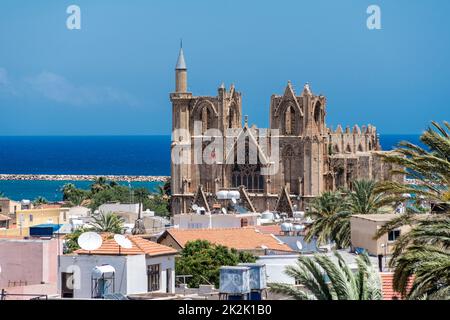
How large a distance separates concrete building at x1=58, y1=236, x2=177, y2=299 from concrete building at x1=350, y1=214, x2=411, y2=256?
692 centimetres

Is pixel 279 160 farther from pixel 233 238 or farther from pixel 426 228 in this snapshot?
pixel 426 228

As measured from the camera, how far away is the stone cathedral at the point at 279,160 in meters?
90.8

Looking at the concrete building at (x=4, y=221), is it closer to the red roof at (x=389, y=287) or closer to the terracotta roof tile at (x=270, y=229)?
the terracotta roof tile at (x=270, y=229)

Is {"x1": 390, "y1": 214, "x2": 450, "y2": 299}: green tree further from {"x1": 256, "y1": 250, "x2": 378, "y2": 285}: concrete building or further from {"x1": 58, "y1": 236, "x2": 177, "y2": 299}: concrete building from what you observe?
{"x1": 256, "y1": 250, "x2": 378, "y2": 285}: concrete building

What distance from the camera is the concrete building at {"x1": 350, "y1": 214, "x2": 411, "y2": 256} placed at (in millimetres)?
36375

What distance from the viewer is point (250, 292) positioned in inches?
896

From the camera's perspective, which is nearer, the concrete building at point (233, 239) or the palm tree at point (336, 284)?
the palm tree at point (336, 284)

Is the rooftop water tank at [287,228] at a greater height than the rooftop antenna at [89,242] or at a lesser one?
greater

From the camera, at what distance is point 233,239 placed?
172 ft

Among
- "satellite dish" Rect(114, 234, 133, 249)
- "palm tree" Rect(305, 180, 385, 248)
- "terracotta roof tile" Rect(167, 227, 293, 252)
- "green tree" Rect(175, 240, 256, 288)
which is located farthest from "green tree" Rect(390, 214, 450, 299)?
"terracotta roof tile" Rect(167, 227, 293, 252)

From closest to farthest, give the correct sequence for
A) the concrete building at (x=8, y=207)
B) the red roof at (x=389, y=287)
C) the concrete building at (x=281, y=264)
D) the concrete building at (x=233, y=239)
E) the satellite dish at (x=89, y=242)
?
the red roof at (x=389, y=287), the satellite dish at (x=89, y=242), the concrete building at (x=281, y=264), the concrete building at (x=233, y=239), the concrete building at (x=8, y=207)

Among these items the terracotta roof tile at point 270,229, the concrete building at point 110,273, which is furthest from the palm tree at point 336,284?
the terracotta roof tile at point 270,229
